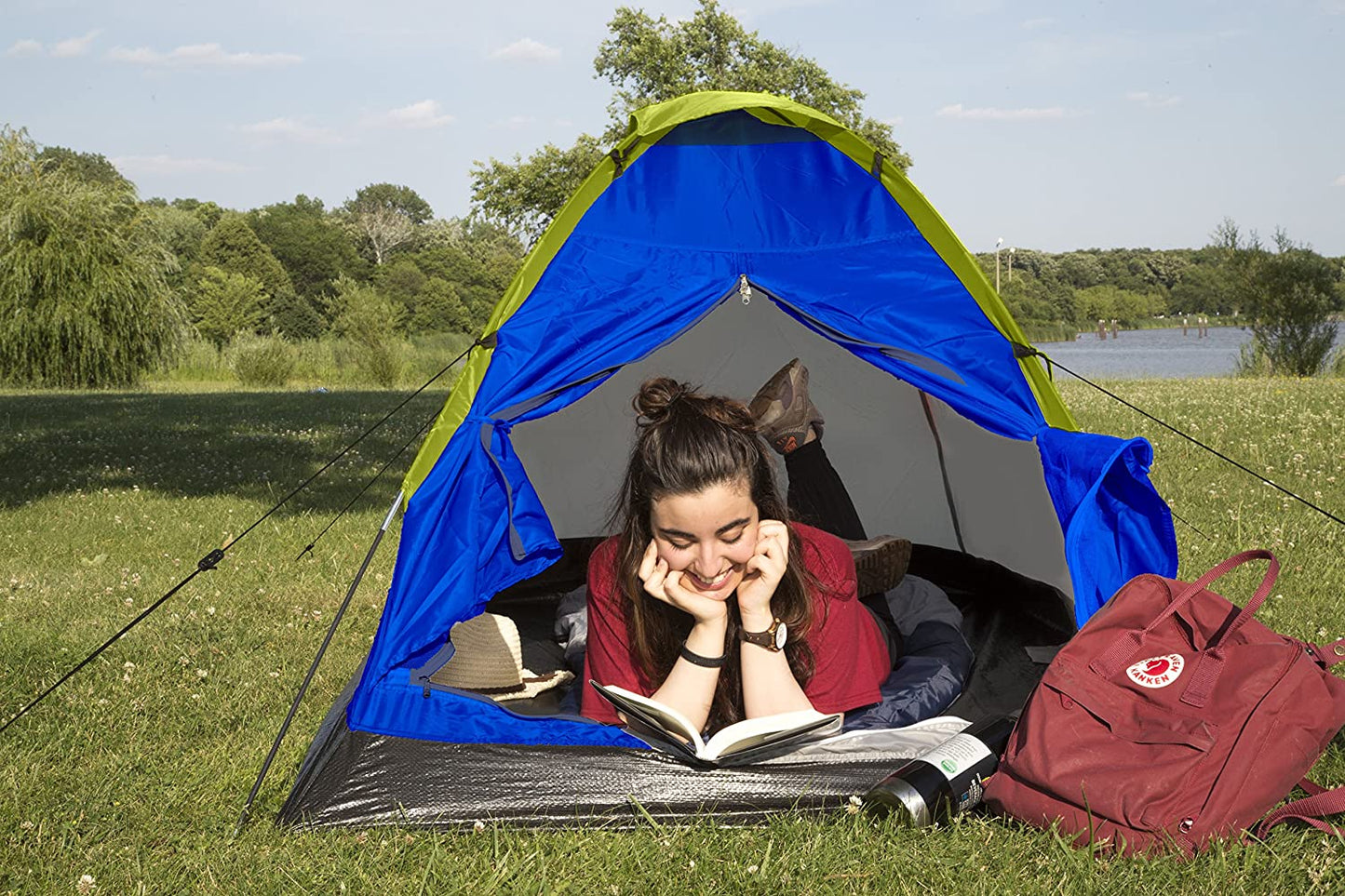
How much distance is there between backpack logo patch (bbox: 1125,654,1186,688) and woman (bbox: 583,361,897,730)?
2.47 ft

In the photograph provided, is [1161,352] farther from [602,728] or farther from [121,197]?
[602,728]

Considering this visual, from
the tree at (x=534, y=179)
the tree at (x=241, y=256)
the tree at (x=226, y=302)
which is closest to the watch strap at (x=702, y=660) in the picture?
the tree at (x=534, y=179)

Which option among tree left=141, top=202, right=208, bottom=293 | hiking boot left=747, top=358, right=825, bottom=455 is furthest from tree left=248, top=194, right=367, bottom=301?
hiking boot left=747, top=358, right=825, bottom=455

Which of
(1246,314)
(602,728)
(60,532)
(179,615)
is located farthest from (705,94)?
(1246,314)

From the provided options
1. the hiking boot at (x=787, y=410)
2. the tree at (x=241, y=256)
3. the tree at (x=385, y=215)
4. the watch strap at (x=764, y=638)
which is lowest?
the watch strap at (x=764, y=638)

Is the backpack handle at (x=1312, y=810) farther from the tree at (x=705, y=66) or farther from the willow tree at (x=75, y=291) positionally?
the tree at (x=705, y=66)

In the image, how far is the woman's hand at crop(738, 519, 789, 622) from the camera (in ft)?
9.93

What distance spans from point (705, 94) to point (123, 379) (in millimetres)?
15747

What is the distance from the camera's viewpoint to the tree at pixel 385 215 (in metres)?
68.7

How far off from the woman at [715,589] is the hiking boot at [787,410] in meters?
1.47

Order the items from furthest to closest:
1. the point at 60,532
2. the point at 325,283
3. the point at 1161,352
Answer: the point at 325,283, the point at 1161,352, the point at 60,532

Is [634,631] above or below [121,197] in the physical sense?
below

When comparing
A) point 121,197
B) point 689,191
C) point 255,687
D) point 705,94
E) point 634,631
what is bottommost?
point 255,687

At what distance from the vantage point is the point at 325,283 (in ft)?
166
